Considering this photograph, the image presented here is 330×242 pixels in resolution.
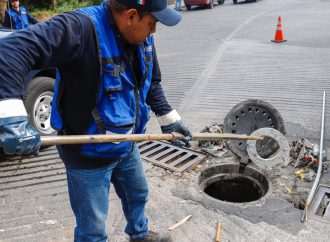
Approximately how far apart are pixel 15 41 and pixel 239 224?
8.11 feet

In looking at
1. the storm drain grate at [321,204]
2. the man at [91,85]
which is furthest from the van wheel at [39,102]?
the storm drain grate at [321,204]

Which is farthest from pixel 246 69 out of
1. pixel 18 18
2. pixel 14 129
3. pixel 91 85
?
pixel 14 129

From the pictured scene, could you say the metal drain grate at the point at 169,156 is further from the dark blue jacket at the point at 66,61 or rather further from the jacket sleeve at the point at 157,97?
the dark blue jacket at the point at 66,61

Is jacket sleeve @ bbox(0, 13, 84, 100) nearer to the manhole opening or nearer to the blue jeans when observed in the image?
the blue jeans

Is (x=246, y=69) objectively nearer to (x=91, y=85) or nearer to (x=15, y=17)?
(x=15, y=17)

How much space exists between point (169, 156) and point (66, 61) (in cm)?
283

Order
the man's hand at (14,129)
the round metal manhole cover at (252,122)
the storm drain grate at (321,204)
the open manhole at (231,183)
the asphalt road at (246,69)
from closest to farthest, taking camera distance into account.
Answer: the man's hand at (14,129)
the storm drain grate at (321,204)
the open manhole at (231,183)
the round metal manhole cover at (252,122)
the asphalt road at (246,69)

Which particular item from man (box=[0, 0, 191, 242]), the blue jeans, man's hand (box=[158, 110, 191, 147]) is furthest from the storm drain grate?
man (box=[0, 0, 191, 242])

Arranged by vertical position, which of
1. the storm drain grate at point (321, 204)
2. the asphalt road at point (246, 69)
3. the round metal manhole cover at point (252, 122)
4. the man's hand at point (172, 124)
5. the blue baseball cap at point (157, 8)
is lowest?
the storm drain grate at point (321, 204)

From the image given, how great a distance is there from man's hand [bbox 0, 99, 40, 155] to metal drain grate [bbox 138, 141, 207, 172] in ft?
8.77

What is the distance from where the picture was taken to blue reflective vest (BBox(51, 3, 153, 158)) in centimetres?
210

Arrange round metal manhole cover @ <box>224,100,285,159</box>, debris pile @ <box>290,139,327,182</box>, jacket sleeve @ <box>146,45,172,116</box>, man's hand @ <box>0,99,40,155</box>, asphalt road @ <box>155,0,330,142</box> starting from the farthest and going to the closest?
asphalt road @ <box>155,0,330,142</box> → round metal manhole cover @ <box>224,100,285,159</box> → debris pile @ <box>290,139,327,182</box> → jacket sleeve @ <box>146,45,172,116</box> → man's hand @ <box>0,99,40,155</box>

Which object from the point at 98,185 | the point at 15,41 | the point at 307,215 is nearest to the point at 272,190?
the point at 307,215

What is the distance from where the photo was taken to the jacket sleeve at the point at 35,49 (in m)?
1.74
